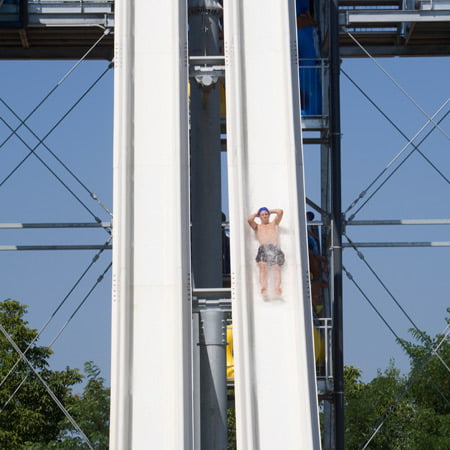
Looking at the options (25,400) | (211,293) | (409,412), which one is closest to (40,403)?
(25,400)

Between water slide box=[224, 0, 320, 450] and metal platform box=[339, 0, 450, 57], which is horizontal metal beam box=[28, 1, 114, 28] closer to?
metal platform box=[339, 0, 450, 57]

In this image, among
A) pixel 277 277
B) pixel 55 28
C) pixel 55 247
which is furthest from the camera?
pixel 55 28

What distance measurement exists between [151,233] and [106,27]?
5.93m

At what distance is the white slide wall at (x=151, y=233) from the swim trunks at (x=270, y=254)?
0.62 metres

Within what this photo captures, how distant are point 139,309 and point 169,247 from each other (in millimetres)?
582

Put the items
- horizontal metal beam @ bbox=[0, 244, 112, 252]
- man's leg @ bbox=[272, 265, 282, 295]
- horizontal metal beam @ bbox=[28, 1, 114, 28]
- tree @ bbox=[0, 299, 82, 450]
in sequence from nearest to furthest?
man's leg @ bbox=[272, 265, 282, 295]
horizontal metal beam @ bbox=[0, 244, 112, 252]
horizontal metal beam @ bbox=[28, 1, 114, 28]
tree @ bbox=[0, 299, 82, 450]

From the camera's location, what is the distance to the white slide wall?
9.05 metres

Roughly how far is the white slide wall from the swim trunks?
0.62 m

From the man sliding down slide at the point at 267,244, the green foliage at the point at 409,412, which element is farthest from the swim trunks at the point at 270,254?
the green foliage at the point at 409,412

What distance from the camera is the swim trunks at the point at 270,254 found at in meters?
9.55

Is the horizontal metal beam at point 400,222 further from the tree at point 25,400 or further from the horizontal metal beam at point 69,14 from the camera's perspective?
the tree at point 25,400

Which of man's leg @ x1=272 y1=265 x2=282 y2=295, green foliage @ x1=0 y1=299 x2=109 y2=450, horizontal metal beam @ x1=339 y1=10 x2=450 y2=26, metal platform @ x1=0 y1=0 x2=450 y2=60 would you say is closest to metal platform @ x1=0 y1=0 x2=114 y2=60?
metal platform @ x1=0 y1=0 x2=450 y2=60

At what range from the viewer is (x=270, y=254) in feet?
31.4

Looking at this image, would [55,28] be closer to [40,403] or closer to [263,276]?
[263,276]
